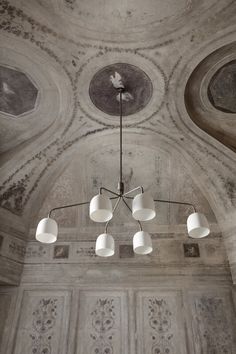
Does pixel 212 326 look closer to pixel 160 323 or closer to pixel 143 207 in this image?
pixel 160 323

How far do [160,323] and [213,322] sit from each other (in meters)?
1.01

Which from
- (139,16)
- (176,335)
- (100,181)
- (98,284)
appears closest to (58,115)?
(100,181)

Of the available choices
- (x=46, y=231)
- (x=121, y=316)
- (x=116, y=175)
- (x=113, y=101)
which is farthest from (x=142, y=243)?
(x=116, y=175)

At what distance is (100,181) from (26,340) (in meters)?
3.59

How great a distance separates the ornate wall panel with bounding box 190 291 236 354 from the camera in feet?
18.1

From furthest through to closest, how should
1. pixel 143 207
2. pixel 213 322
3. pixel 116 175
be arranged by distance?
pixel 116 175 → pixel 213 322 → pixel 143 207

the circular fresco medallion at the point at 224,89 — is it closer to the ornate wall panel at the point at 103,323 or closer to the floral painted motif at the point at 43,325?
the ornate wall panel at the point at 103,323

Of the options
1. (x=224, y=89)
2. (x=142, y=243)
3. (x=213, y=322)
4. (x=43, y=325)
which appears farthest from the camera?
(x=43, y=325)

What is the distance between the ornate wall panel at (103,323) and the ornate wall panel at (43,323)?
342 mm

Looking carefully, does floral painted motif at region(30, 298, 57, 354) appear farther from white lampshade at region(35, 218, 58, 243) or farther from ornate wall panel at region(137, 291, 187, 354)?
white lampshade at region(35, 218, 58, 243)

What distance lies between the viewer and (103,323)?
5859 millimetres

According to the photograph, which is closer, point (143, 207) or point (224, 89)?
point (143, 207)

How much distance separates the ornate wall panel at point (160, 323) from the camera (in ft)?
18.2

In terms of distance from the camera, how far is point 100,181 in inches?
283
